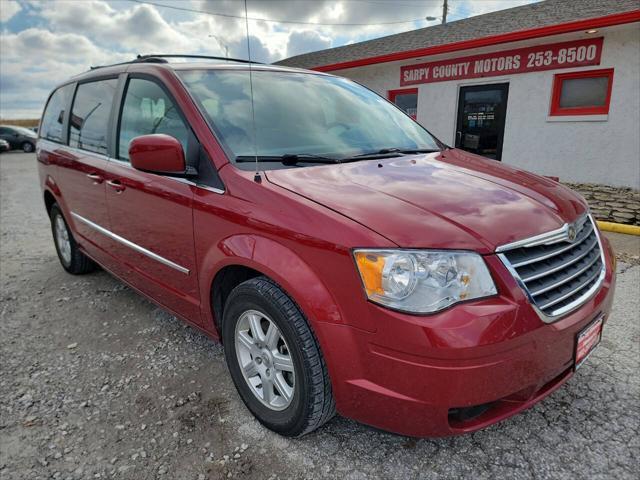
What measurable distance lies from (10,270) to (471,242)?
4.87 metres

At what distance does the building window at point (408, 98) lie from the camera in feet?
35.9

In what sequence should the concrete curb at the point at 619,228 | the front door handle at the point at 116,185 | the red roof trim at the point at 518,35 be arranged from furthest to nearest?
1. the red roof trim at the point at 518,35
2. the concrete curb at the point at 619,228
3. the front door handle at the point at 116,185

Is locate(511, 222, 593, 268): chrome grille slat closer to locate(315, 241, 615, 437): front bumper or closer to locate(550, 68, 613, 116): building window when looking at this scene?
locate(315, 241, 615, 437): front bumper

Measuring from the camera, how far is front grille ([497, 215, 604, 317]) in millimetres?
1759

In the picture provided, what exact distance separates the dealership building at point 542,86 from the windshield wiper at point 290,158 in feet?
22.9

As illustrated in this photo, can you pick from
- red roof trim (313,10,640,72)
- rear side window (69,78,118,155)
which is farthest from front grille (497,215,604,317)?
red roof trim (313,10,640,72)

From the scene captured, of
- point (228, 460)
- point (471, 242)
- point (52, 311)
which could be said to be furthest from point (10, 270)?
point (471, 242)

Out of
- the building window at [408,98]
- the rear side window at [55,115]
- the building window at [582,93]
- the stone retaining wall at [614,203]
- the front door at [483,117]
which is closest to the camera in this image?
the rear side window at [55,115]

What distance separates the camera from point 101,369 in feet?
9.34

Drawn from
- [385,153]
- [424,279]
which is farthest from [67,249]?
[424,279]

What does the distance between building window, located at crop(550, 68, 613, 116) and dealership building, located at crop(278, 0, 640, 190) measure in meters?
0.02

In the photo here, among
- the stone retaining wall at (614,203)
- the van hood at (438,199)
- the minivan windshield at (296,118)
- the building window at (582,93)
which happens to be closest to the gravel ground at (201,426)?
the van hood at (438,199)

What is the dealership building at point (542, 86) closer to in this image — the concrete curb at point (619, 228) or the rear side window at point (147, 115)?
the concrete curb at point (619, 228)

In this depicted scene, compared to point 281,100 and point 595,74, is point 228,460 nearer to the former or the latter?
point 281,100
